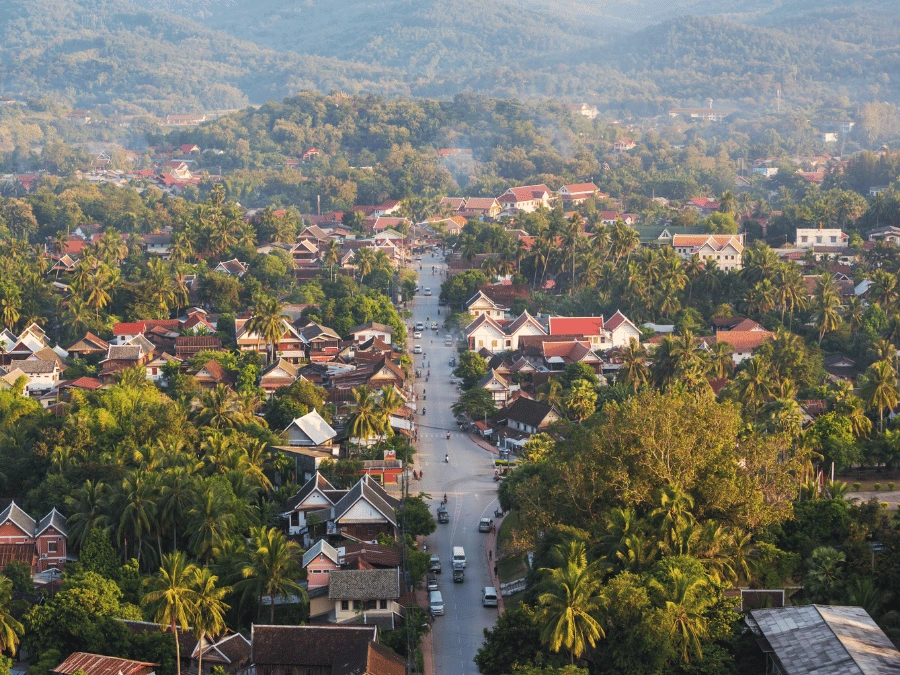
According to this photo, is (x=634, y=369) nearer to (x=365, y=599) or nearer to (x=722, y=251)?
(x=365, y=599)

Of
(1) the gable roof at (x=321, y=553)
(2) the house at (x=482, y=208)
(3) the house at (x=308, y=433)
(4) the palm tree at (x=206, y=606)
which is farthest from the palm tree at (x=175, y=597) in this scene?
(2) the house at (x=482, y=208)

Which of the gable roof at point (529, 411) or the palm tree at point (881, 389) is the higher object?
the palm tree at point (881, 389)

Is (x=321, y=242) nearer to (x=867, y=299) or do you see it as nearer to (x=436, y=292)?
(x=436, y=292)

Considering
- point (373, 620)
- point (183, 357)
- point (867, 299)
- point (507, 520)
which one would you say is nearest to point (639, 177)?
point (867, 299)

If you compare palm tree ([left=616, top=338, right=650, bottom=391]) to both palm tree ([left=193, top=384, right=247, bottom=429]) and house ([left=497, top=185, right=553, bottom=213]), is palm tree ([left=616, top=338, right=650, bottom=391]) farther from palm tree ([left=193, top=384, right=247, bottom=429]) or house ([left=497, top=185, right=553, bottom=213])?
house ([left=497, top=185, right=553, bottom=213])

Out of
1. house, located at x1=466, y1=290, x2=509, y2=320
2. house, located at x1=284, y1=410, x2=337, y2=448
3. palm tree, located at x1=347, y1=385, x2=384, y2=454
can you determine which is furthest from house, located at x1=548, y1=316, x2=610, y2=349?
house, located at x1=284, y1=410, x2=337, y2=448

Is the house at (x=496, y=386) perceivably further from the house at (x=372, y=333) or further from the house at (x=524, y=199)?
the house at (x=524, y=199)
